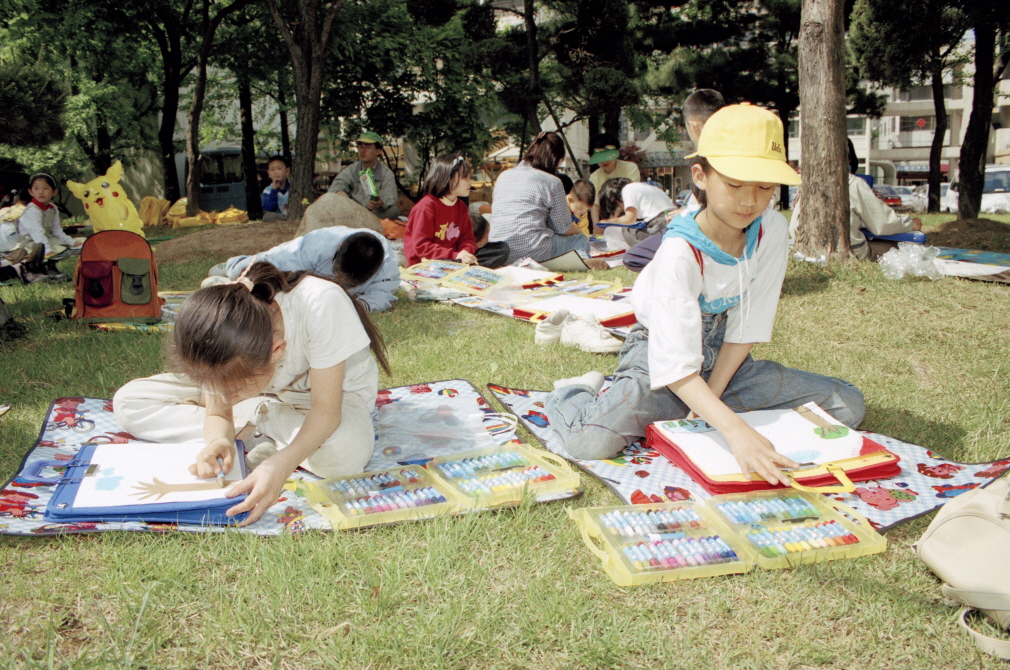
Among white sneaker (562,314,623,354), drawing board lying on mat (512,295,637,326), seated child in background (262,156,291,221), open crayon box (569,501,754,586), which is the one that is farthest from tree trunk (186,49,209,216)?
open crayon box (569,501,754,586)

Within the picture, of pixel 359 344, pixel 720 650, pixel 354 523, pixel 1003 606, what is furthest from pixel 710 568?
pixel 359 344

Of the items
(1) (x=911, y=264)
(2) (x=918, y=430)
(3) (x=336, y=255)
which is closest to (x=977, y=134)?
(1) (x=911, y=264)

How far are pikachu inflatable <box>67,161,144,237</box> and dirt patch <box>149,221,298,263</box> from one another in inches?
18.0

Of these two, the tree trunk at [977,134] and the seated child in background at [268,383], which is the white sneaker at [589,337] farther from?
the tree trunk at [977,134]

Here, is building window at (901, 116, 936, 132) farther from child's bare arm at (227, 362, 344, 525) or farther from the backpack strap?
child's bare arm at (227, 362, 344, 525)

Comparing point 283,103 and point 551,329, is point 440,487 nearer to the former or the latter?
point 551,329

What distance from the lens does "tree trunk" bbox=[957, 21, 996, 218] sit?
1117 cm

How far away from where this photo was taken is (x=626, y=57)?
13.7m

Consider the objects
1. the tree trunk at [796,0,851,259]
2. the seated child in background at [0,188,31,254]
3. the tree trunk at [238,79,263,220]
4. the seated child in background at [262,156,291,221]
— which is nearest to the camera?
the tree trunk at [796,0,851,259]

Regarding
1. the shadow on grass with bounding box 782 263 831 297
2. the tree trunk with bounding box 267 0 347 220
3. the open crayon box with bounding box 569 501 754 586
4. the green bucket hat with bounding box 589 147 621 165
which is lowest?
the open crayon box with bounding box 569 501 754 586

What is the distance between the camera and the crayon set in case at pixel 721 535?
5.77ft

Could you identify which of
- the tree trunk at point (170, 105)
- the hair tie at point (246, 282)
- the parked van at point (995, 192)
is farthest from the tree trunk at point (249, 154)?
the parked van at point (995, 192)

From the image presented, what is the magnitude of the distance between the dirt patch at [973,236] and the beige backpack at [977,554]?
6.48 meters

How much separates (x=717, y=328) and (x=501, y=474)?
0.90 meters
